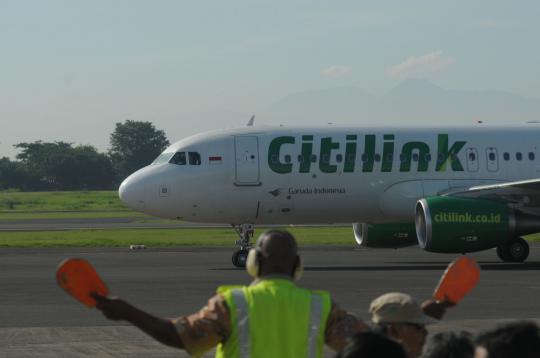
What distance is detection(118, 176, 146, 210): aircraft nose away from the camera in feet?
88.6

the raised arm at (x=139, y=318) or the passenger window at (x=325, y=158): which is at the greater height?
the passenger window at (x=325, y=158)

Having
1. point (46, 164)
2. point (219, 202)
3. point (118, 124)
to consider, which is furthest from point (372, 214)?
point (118, 124)

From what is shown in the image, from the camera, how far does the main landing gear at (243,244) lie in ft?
84.4

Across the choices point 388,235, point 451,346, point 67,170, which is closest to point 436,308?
point 451,346

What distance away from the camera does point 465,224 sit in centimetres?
2458

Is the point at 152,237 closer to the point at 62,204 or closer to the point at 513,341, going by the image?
A: the point at 513,341

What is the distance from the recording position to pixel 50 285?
21.8 meters

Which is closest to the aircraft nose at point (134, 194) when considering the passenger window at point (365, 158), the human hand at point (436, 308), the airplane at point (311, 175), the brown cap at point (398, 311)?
the airplane at point (311, 175)

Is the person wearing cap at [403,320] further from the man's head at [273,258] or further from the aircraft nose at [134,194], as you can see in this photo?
the aircraft nose at [134,194]

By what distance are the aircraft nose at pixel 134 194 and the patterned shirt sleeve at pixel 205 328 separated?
2130 cm

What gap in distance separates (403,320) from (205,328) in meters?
0.99

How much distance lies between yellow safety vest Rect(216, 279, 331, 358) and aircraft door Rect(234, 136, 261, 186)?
68.8 ft

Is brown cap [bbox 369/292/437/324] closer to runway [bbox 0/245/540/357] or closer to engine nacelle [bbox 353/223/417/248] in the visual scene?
runway [bbox 0/245/540/357]

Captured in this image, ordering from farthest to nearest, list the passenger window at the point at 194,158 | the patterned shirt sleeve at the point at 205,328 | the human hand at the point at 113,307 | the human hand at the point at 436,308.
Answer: the passenger window at the point at 194,158 → the human hand at the point at 436,308 → the patterned shirt sleeve at the point at 205,328 → the human hand at the point at 113,307
